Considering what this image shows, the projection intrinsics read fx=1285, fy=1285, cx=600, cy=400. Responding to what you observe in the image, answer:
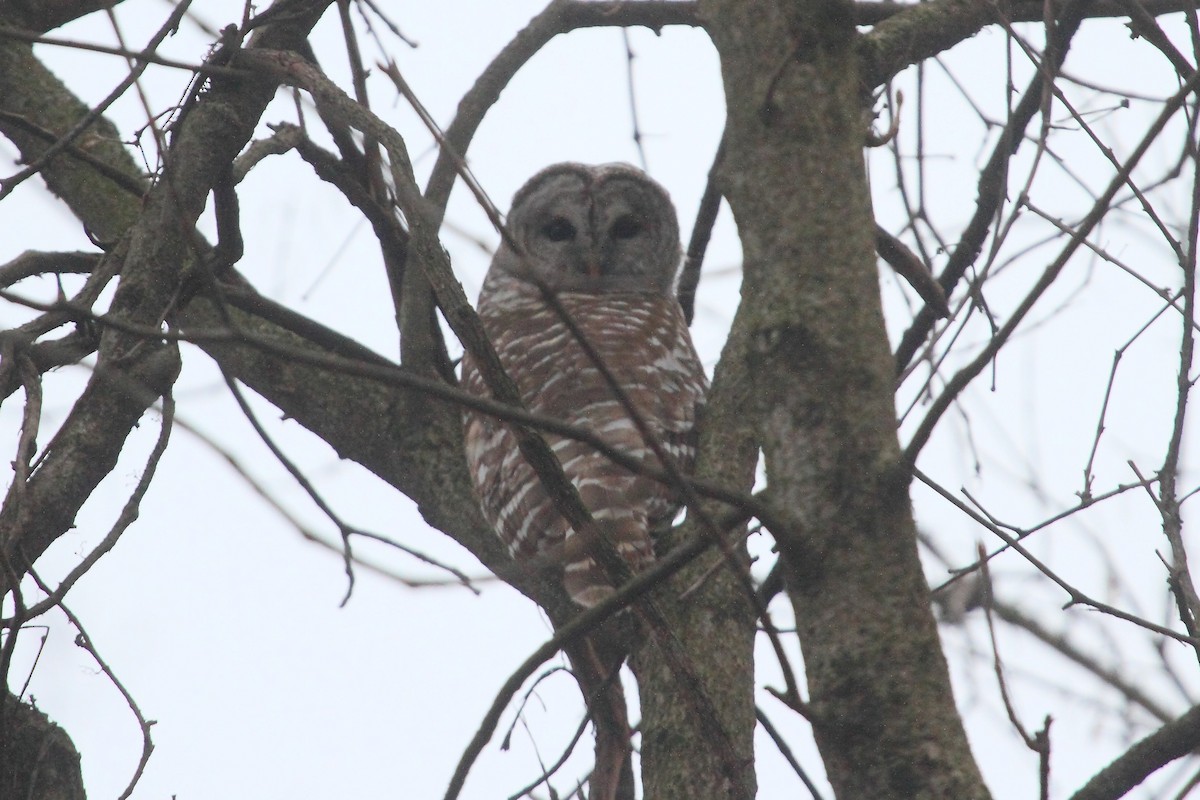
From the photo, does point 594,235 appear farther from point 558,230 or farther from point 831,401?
point 831,401

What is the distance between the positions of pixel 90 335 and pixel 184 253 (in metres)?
0.28

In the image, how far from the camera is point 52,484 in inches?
105

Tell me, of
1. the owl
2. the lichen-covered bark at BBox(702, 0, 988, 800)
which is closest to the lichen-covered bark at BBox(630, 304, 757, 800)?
the owl

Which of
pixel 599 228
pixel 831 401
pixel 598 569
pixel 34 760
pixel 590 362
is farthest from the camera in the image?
pixel 599 228

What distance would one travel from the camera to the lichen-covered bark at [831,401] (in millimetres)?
1723

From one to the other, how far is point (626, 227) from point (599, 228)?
17 cm

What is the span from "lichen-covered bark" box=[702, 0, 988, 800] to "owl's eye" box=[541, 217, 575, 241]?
3797 mm

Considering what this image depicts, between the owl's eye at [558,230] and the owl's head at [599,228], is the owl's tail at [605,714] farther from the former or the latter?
the owl's eye at [558,230]

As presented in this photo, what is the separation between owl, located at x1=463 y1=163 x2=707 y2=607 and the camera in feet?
11.9

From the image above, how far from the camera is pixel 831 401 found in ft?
5.99

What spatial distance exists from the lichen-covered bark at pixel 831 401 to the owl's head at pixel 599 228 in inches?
147

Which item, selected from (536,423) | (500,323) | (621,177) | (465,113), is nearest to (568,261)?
(621,177)

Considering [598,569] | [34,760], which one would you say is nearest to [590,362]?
[598,569]

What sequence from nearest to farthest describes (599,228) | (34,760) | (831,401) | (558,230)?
(831,401) → (34,760) → (599,228) → (558,230)
